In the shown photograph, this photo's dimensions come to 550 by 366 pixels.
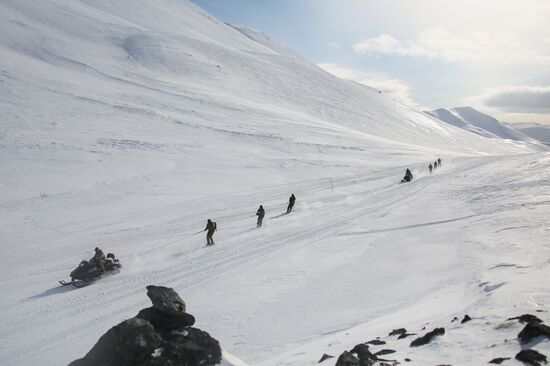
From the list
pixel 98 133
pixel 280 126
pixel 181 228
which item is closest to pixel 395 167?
pixel 280 126

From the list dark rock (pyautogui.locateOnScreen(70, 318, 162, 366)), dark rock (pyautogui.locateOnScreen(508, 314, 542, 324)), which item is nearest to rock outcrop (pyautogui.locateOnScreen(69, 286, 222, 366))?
dark rock (pyautogui.locateOnScreen(70, 318, 162, 366))

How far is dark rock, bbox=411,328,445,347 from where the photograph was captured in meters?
7.00

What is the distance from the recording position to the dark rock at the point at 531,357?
549 centimetres

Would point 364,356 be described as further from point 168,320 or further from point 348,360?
point 168,320

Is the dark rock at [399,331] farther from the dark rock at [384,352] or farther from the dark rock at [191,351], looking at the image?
the dark rock at [191,351]

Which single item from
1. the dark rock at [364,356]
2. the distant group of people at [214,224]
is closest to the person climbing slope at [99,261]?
the distant group of people at [214,224]

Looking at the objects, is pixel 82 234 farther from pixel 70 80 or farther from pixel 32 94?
pixel 70 80

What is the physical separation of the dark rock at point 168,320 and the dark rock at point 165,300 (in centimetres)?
8

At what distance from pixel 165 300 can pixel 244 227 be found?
508 inches

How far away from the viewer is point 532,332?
20.0 ft

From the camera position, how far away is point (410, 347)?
698cm

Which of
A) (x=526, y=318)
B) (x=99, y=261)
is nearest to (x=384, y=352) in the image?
(x=526, y=318)

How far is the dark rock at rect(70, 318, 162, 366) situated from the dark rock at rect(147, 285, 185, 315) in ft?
2.66

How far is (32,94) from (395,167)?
41325 mm
